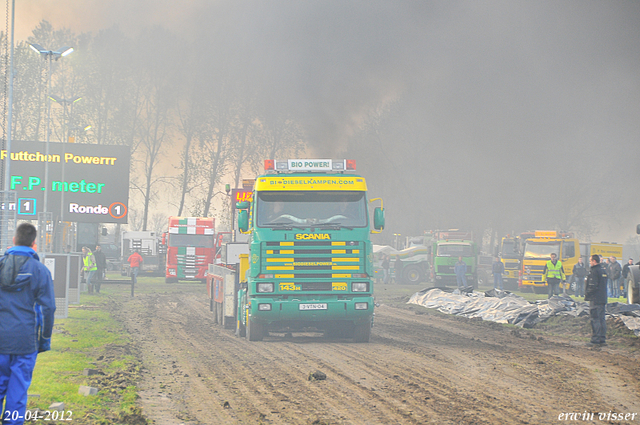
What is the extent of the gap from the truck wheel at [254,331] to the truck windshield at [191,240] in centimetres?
2483

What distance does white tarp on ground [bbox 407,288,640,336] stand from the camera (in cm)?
1714

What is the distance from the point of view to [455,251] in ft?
125

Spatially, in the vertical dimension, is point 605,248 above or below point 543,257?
above

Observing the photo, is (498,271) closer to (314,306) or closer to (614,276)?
(614,276)

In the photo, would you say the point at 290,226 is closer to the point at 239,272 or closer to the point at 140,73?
the point at 239,272

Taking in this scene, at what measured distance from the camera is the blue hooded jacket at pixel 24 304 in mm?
5508

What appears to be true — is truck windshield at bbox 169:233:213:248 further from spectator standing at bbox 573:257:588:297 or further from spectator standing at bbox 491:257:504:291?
spectator standing at bbox 573:257:588:297

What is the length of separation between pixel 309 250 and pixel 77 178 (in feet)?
65.7

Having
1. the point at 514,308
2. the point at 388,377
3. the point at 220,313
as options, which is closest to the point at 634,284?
the point at 514,308

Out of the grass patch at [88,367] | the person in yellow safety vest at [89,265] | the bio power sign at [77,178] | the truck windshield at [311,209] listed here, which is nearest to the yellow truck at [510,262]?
the bio power sign at [77,178]

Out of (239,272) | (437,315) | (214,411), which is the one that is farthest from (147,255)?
(214,411)

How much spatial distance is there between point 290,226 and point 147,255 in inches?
1441

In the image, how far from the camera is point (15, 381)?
548 centimetres

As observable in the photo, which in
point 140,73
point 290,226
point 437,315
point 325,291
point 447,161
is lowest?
point 437,315
